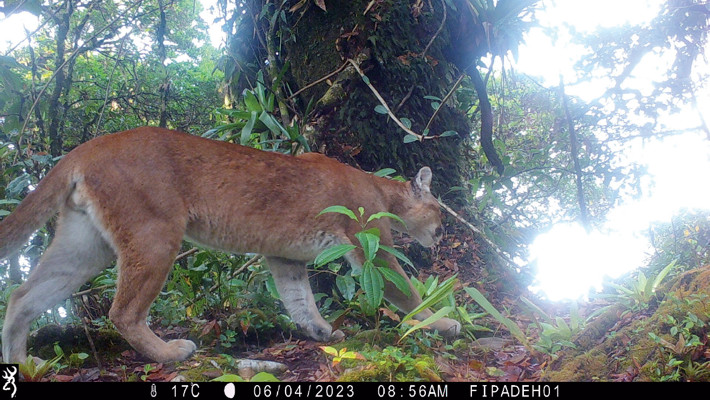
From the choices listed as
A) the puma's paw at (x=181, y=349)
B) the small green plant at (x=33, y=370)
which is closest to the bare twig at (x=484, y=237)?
the puma's paw at (x=181, y=349)

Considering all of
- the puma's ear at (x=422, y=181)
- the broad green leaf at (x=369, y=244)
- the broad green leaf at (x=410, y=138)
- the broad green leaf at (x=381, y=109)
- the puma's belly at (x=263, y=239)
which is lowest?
the broad green leaf at (x=369, y=244)

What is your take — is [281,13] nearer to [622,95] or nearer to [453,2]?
[453,2]

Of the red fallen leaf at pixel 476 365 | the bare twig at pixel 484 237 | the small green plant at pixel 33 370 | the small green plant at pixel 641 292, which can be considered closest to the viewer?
the small green plant at pixel 33 370

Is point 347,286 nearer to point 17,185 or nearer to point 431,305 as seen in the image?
point 431,305

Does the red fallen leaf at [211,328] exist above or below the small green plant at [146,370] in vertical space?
above

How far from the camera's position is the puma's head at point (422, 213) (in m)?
4.77

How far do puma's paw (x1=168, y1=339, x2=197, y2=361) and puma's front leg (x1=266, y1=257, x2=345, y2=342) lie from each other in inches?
33.9

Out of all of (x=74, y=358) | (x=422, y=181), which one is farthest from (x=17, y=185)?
(x=422, y=181)

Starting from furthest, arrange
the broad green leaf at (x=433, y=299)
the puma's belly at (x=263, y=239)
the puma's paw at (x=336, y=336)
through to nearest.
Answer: the puma's paw at (x=336, y=336)
the puma's belly at (x=263, y=239)
the broad green leaf at (x=433, y=299)

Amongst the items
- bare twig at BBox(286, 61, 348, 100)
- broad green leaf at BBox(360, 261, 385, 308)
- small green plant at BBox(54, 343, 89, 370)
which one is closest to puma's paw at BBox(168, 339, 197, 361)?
small green plant at BBox(54, 343, 89, 370)

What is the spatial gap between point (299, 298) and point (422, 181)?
1.56 meters

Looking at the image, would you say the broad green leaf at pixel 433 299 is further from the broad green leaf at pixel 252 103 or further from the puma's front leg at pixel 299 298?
the broad green leaf at pixel 252 103
